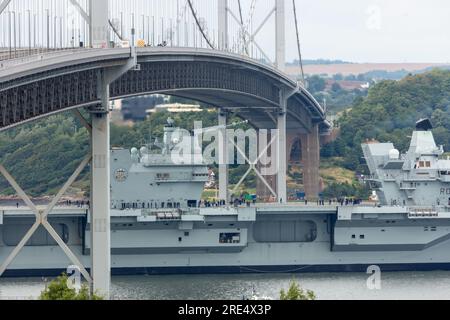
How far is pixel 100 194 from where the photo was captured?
3716 centimetres

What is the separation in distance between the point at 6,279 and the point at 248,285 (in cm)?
881

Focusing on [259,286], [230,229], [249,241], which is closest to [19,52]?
[259,286]

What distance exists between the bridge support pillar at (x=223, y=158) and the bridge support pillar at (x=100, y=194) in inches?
1045

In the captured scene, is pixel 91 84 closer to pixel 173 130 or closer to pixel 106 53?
pixel 106 53

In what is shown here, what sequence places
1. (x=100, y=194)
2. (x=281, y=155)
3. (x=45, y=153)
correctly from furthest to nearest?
(x=281, y=155) < (x=45, y=153) < (x=100, y=194)

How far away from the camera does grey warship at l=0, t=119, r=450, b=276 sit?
5128cm

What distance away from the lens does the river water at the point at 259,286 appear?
141ft

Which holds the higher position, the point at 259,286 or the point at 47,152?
the point at 47,152

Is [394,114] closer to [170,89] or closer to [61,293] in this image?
[170,89]

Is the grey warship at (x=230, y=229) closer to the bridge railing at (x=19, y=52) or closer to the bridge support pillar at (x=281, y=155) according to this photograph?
the bridge support pillar at (x=281, y=155)

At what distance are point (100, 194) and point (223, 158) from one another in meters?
27.4

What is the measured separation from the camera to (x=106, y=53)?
35.6 metres

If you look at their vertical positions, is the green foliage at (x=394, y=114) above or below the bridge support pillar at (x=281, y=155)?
above

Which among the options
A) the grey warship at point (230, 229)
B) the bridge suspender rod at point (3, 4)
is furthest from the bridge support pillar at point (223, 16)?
the bridge suspender rod at point (3, 4)
